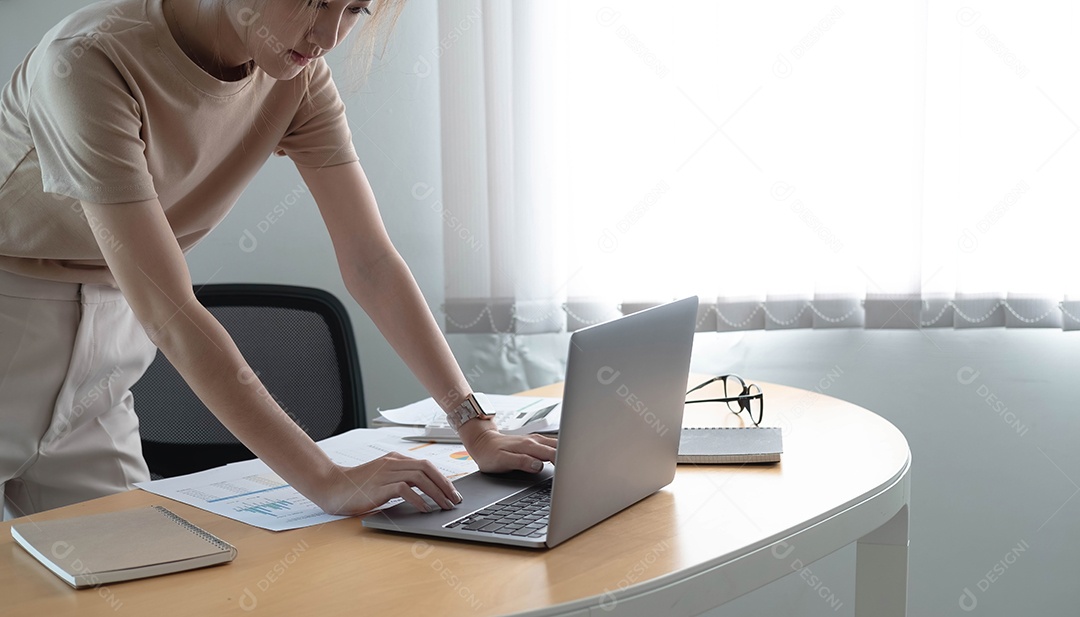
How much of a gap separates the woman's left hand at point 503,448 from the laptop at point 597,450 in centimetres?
2

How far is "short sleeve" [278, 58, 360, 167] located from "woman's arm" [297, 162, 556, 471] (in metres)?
0.02

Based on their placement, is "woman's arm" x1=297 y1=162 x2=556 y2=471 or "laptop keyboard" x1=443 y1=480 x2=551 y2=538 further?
A: "woman's arm" x1=297 y1=162 x2=556 y2=471

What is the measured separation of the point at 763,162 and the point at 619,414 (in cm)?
125

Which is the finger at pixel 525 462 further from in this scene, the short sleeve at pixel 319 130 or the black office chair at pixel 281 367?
the black office chair at pixel 281 367

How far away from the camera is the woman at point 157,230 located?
107 centimetres

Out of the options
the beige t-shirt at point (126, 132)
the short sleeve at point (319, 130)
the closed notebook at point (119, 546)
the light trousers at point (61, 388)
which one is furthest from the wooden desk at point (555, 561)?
the short sleeve at point (319, 130)

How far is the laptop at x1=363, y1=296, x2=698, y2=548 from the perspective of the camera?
955 mm

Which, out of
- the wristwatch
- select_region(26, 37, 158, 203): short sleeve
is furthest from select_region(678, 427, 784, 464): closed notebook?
select_region(26, 37, 158, 203): short sleeve

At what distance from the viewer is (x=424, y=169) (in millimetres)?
2258

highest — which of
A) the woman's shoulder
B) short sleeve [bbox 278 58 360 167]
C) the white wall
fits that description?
the woman's shoulder

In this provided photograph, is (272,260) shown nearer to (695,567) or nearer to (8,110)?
(8,110)

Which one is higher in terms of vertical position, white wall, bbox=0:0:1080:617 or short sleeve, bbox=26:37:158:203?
short sleeve, bbox=26:37:158:203

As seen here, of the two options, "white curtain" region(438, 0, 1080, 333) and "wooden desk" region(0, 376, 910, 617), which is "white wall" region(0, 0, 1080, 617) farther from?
"wooden desk" region(0, 376, 910, 617)

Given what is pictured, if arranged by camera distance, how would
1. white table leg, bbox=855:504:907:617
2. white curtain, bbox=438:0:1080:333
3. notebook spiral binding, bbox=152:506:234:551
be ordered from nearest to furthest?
1. notebook spiral binding, bbox=152:506:234:551
2. white table leg, bbox=855:504:907:617
3. white curtain, bbox=438:0:1080:333
